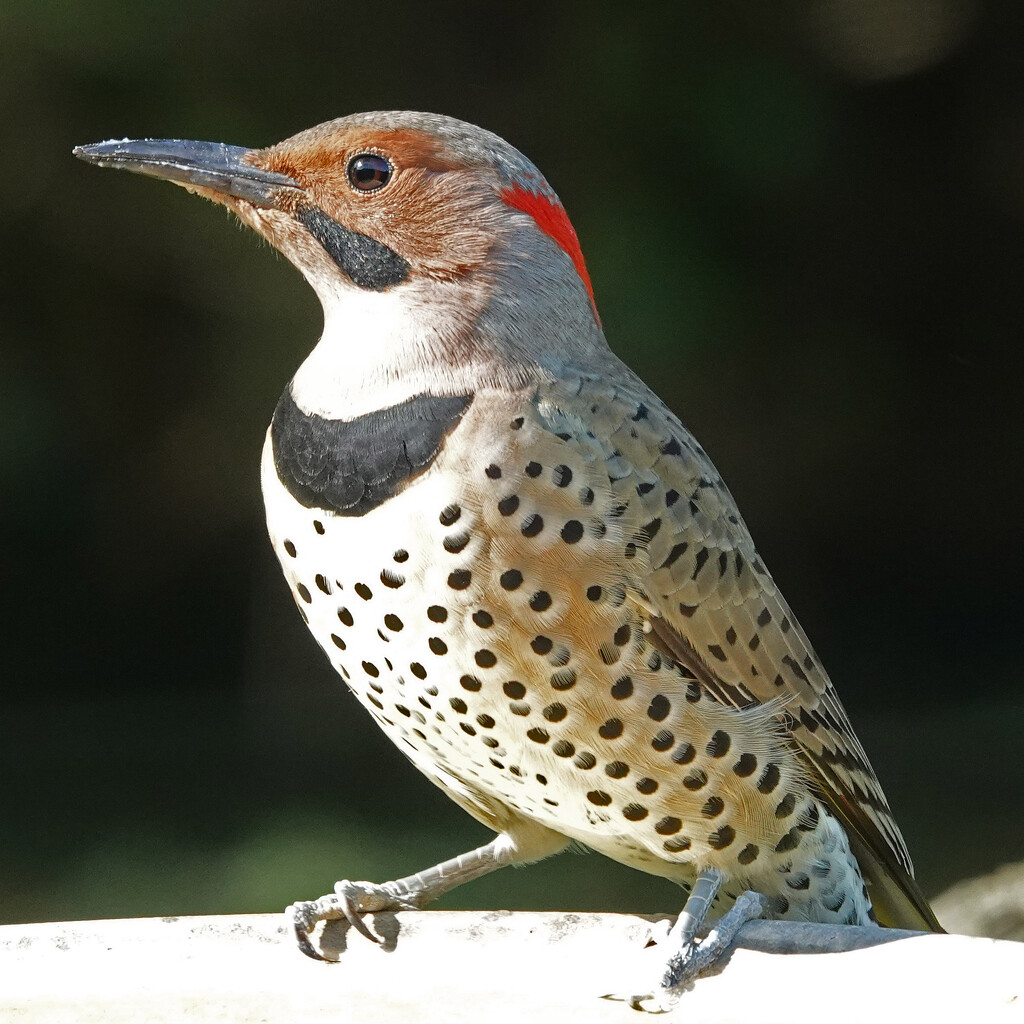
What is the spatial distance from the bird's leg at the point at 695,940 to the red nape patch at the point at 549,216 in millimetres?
917

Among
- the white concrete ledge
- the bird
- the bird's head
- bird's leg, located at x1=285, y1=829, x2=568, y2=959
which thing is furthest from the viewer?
bird's leg, located at x1=285, y1=829, x2=568, y2=959

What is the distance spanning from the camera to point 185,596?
5504 millimetres

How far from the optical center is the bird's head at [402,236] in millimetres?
2057

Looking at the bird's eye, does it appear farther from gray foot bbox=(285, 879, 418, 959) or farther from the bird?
gray foot bbox=(285, 879, 418, 959)

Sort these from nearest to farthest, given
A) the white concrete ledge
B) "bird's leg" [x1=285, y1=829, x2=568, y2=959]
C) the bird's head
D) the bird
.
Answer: the white concrete ledge
the bird
the bird's head
"bird's leg" [x1=285, y1=829, x2=568, y2=959]

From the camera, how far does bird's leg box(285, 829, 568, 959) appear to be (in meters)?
2.16

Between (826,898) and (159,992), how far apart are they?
101 cm

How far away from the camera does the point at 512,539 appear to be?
1.92 metres

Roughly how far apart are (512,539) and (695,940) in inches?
24.6

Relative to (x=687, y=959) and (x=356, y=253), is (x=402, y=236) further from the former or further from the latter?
(x=687, y=959)

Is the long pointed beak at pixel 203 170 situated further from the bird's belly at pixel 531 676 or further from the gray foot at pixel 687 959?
the gray foot at pixel 687 959

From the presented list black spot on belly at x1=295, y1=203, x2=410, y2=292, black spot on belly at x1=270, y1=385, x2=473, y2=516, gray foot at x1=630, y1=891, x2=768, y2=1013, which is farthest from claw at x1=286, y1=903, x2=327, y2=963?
black spot on belly at x1=295, y1=203, x2=410, y2=292

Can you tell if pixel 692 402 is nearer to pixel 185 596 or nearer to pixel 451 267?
pixel 185 596

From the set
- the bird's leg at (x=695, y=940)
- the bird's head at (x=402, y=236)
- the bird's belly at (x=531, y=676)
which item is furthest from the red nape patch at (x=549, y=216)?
the bird's leg at (x=695, y=940)
